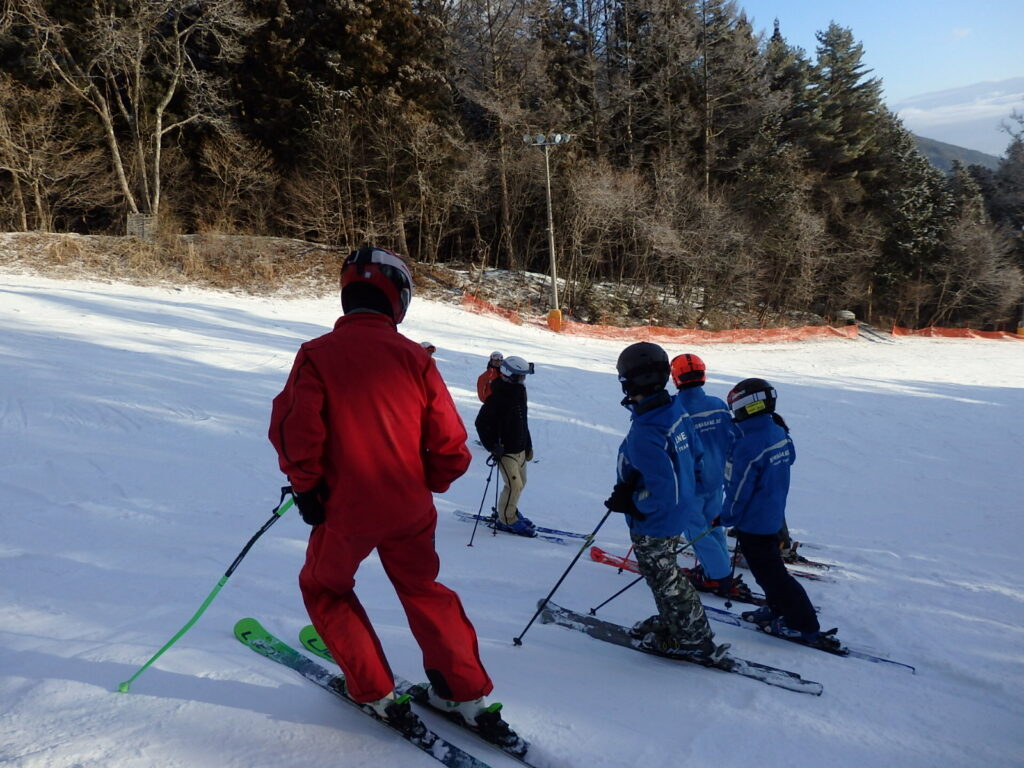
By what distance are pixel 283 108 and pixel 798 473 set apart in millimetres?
26292

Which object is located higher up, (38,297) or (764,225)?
(764,225)

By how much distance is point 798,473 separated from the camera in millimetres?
9070

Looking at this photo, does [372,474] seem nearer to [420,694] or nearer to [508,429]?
[420,694]

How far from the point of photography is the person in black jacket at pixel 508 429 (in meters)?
5.74

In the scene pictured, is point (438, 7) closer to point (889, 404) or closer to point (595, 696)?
point (889, 404)

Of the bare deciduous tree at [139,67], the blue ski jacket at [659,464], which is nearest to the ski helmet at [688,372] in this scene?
the blue ski jacket at [659,464]

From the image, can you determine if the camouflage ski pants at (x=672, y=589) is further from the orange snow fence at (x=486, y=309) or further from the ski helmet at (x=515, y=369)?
the orange snow fence at (x=486, y=309)

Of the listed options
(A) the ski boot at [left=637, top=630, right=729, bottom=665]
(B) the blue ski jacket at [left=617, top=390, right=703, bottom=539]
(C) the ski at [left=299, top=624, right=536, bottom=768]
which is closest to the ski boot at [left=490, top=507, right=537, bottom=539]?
(A) the ski boot at [left=637, top=630, right=729, bottom=665]

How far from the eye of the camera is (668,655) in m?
3.48

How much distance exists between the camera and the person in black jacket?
5.74 metres

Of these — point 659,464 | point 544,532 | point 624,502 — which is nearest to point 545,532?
point 544,532

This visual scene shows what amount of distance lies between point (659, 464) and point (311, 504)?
1749 mm

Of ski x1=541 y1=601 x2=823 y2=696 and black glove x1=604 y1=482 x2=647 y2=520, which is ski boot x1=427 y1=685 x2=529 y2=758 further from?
ski x1=541 y1=601 x2=823 y2=696

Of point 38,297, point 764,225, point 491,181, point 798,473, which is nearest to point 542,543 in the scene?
point 798,473
